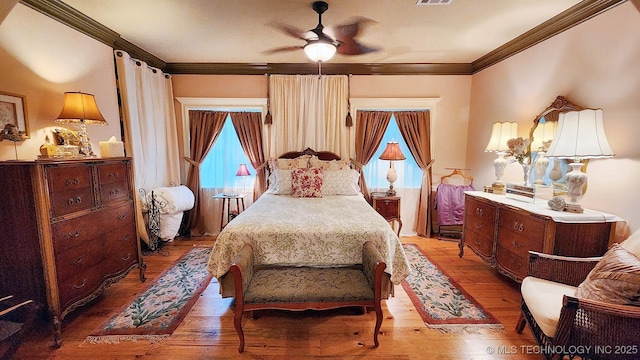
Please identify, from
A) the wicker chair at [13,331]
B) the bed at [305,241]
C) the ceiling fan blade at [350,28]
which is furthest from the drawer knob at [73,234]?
the ceiling fan blade at [350,28]

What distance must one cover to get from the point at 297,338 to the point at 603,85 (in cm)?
320

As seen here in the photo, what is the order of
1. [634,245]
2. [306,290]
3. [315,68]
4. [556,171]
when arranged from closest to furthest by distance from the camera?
[634,245], [306,290], [556,171], [315,68]

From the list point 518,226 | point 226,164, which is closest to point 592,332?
point 518,226

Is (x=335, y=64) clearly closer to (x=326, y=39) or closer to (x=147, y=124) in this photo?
(x=326, y=39)

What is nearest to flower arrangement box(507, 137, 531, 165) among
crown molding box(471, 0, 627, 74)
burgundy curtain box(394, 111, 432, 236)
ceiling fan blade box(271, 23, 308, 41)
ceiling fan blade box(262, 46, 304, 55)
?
crown molding box(471, 0, 627, 74)

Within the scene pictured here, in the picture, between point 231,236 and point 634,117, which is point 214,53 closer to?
point 231,236

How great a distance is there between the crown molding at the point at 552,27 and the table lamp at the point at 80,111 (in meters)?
4.42

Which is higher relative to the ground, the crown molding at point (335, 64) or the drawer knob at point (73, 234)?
the crown molding at point (335, 64)

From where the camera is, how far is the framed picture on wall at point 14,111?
76.1 inches

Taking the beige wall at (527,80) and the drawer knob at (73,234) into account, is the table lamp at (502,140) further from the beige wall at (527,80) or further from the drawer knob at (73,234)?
the drawer knob at (73,234)

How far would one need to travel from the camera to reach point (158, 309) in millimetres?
2238

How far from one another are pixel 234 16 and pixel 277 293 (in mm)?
2543

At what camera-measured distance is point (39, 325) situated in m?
1.99

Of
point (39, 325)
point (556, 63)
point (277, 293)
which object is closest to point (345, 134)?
point (556, 63)
